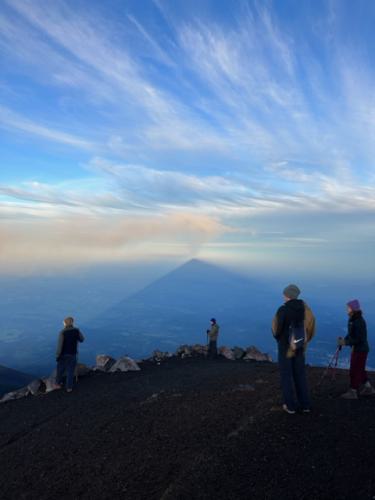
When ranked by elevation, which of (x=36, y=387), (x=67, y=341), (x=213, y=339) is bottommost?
(x=36, y=387)

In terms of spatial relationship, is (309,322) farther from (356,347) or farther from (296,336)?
(356,347)

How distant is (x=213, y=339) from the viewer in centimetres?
2072

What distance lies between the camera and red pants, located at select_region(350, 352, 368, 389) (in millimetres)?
9359

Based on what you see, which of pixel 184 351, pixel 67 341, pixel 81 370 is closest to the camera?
pixel 67 341

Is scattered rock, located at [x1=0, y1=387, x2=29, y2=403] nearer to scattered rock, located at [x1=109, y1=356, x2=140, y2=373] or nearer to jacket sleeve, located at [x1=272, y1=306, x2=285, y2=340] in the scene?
scattered rock, located at [x1=109, y1=356, x2=140, y2=373]

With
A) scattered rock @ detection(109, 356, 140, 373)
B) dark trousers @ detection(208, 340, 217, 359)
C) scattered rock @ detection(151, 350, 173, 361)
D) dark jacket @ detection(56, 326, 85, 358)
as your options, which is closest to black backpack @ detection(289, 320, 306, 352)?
dark jacket @ detection(56, 326, 85, 358)

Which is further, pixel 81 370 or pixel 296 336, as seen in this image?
pixel 81 370

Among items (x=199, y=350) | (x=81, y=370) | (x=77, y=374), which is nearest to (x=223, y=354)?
(x=199, y=350)

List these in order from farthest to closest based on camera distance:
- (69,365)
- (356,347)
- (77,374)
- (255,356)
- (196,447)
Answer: (255,356) < (77,374) < (69,365) < (356,347) < (196,447)

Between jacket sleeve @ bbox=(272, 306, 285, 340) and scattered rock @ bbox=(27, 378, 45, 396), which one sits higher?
jacket sleeve @ bbox=(272, 306, 285, 340)

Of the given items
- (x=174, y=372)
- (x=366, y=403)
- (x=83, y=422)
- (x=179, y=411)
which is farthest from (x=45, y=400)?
(x=366, y=403)

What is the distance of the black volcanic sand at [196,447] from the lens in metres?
6.20

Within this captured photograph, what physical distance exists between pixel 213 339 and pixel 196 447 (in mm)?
13000

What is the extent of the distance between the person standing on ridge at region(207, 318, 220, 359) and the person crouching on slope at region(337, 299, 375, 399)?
11.1m
